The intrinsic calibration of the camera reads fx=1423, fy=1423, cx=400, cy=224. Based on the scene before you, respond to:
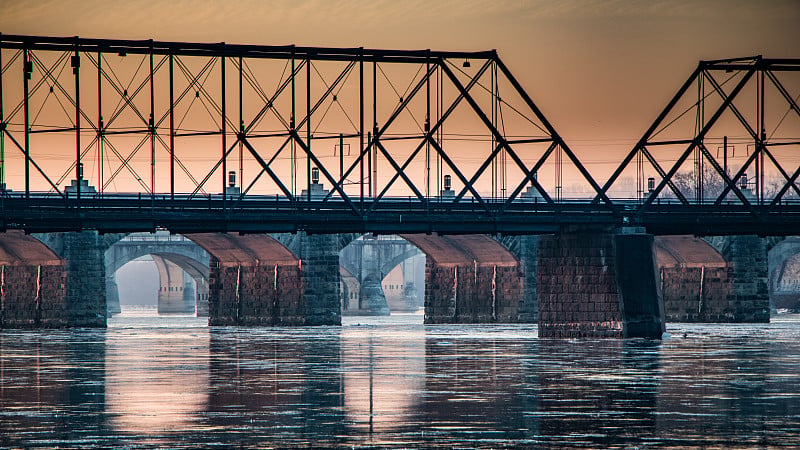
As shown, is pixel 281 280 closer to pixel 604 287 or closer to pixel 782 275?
pixel 604 287

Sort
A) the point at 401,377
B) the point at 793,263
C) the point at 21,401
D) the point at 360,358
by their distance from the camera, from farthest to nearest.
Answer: the point at 793,263 → the point at 360,358 → the point at 401,377 → the point at 21,401

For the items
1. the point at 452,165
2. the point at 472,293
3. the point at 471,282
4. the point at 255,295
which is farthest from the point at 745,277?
the point at 452,165

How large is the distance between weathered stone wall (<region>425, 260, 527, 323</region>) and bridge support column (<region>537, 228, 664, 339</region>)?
36.7m

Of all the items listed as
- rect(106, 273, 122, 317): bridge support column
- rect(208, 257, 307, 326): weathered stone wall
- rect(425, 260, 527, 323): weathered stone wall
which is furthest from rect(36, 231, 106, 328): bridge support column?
rect(106, 273, 122, 317): bridge support column

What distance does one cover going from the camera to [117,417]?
30.5m

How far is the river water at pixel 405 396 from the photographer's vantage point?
27.0 meters

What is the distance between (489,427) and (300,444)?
4529mm

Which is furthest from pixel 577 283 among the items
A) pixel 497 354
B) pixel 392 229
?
pixel 497 354

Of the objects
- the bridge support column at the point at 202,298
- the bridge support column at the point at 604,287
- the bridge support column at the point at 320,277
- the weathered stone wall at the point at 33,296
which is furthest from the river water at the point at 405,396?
the bridge support column at the point at 202,298

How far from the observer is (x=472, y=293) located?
109625mm

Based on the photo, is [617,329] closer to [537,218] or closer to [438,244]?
[537,218]

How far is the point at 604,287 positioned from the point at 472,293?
1618 inches

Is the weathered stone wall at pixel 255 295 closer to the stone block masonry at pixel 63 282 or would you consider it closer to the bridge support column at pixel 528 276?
→ the stone block masonry at pixel 63 282

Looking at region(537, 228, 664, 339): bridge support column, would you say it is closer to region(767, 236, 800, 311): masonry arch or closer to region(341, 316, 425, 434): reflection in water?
region(341, 316, 425, 434): reflection in water
